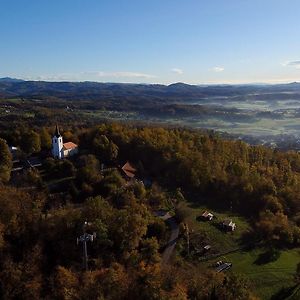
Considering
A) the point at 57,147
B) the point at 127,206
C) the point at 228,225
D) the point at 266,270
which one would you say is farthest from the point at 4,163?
the point at 266,270

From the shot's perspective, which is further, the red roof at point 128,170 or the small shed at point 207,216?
the red roof at point 128,170

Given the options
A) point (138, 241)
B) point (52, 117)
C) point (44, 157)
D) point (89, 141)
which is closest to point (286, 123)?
point (52, 117)

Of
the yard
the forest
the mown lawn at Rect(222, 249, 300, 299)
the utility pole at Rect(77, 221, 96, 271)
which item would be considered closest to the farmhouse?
the yard

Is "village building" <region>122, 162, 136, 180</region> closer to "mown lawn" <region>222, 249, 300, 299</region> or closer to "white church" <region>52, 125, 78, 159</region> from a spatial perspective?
"white church" <region>52, 125, 78, 159</region>

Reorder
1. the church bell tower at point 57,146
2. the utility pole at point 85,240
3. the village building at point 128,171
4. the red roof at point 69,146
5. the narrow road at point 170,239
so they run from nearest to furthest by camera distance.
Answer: the utility pole at point 85,240 < the narrow road at point 170,239 < the village building at point 128,171 < the church bell tower at point 57,146 < the red roof at point 69,146

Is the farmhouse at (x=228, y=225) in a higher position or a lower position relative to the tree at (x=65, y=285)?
lower

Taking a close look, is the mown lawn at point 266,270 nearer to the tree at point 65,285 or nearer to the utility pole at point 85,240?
the utility pole at point 85,240

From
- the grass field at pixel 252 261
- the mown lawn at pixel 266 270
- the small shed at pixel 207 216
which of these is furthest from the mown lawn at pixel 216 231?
the mown lawn at pixel 266 270
